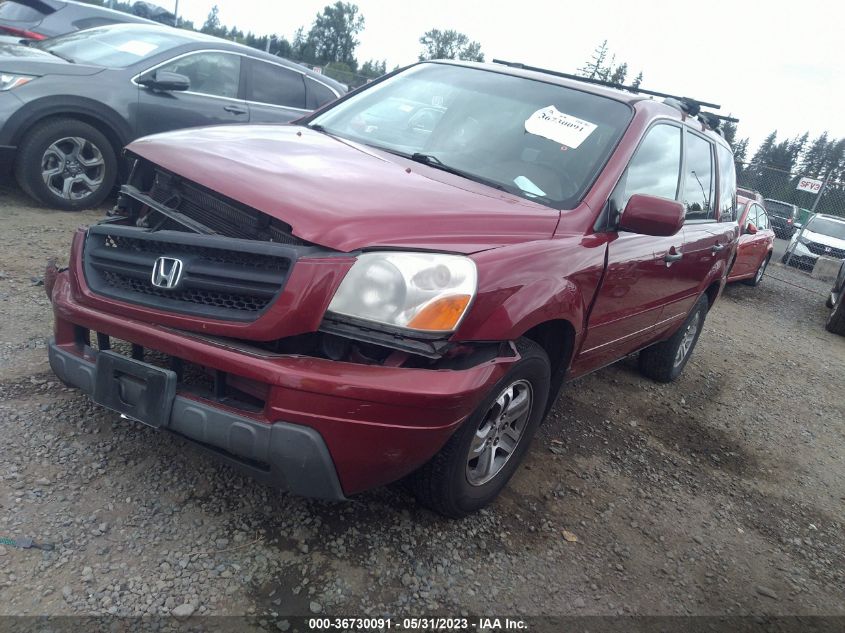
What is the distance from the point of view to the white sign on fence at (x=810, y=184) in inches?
732

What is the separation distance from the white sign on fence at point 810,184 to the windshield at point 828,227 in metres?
0.85

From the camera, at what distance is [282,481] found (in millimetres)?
2178

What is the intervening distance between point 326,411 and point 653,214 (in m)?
1.67

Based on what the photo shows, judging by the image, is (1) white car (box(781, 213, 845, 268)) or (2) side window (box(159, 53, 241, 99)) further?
(1) white car (box(781, 213, 845, 268))

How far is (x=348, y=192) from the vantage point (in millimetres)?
2406

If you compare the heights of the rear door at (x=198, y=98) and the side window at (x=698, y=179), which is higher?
the side window at (x=698, y=179)

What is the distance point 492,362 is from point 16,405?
2070mm

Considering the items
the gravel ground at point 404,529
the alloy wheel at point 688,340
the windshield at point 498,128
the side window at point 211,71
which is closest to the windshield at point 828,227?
the alloy wheel at point 688,340

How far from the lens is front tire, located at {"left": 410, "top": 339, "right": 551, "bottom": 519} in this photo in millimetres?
2469

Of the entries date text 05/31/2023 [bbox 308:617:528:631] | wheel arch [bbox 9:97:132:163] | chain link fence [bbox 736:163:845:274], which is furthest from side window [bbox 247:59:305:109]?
chain link fence [bbox 736:163:845:274]

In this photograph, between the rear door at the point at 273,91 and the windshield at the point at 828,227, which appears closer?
the rear door at the point at 273,91

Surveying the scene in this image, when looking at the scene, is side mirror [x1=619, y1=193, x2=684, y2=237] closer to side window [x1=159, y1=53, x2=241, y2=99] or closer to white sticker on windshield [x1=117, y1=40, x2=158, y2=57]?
side window [x1=159, y1=53, x2=241, y2=99]

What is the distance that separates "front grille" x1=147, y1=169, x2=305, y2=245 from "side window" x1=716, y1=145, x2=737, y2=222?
3663 mm

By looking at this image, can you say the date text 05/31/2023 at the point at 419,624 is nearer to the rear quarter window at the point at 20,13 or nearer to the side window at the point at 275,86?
the side window at the point at 275,86
